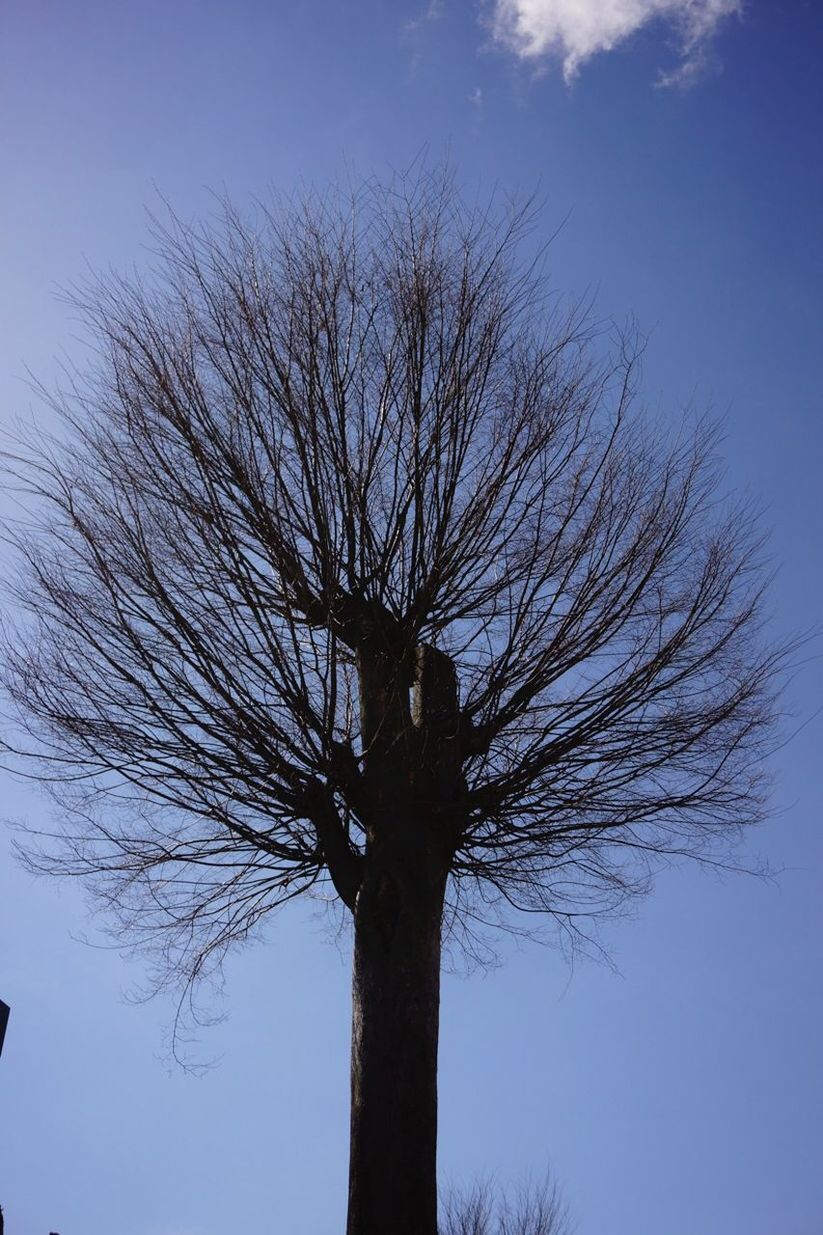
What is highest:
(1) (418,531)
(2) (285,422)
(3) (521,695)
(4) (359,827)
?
(2) (285,422)

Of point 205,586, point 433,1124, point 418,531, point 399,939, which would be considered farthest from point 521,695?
point 433,1124

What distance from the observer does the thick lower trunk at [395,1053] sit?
4465 mm

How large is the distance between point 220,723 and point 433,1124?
2.11m

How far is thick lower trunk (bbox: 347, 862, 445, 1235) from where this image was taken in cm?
446

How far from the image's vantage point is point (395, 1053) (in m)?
4.70

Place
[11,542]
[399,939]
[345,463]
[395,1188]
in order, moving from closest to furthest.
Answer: [395,1188] → [399,939] → [345,463] → [11,542]

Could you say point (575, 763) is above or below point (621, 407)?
below

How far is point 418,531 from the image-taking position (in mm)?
5469

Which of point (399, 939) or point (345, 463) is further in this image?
point (345, 463)

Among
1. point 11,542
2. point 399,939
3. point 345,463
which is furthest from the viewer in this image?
point 11,542

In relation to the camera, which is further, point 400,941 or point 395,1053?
point 400,941

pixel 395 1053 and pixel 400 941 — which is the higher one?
pixel 400 941

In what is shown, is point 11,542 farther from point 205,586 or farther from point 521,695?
point 521,695

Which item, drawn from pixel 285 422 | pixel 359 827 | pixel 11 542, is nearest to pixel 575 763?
pixel 359 827
